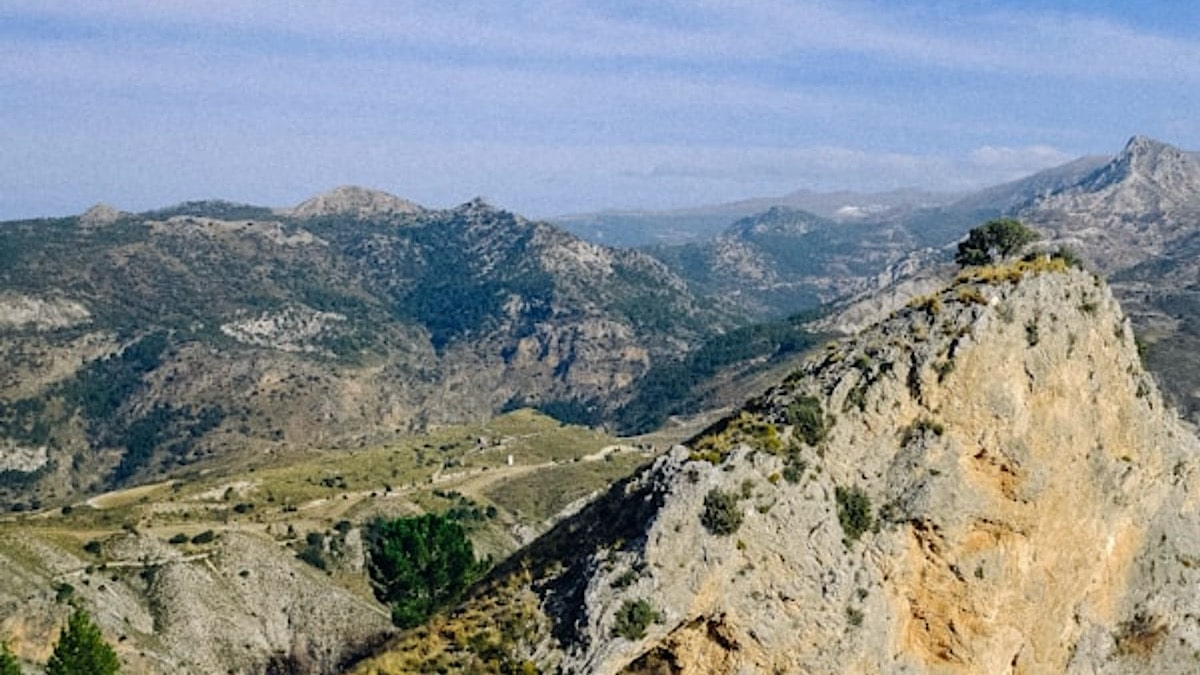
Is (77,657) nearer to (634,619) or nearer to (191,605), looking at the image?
(191,605)

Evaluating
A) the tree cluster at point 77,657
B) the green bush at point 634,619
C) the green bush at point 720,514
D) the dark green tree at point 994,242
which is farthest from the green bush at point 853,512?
the tree cluster at point 77,657

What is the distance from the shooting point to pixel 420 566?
9069 centimetres

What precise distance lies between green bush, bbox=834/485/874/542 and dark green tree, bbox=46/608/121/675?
47.9m

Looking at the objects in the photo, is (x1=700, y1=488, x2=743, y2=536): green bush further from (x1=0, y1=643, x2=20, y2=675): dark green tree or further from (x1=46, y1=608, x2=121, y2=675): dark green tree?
(x1=0, y1=643, x2=20, y2=675): dark green tree

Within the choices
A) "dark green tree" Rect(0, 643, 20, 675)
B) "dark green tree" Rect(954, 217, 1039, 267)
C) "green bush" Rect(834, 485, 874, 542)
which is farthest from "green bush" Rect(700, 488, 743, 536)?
"dark green tree" Rect(0, 643, 20, 675)

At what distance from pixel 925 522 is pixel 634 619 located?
15.1 m

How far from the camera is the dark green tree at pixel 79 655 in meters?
62.7

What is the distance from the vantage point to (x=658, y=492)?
44.2 metres

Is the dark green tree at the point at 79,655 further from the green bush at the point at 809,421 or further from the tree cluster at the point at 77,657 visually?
the green bush at the point at 809,421

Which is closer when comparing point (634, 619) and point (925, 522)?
point (634, 619)

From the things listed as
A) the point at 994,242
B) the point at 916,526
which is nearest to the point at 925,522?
the point at 916,526

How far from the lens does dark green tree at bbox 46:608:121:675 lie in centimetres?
6269

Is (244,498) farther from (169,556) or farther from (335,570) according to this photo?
(169,556)

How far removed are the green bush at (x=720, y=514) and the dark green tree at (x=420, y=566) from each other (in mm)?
51281
